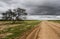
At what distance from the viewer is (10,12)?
308 ft

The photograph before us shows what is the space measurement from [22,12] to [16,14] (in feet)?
18.0

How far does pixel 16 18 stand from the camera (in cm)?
8800

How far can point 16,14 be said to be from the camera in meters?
89.1

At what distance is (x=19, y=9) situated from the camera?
305 ft

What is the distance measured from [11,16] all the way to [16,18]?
6.59 meters

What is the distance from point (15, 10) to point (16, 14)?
3.65m

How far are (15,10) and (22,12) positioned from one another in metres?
4.64

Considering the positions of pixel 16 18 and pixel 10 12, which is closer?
pixel 16 18

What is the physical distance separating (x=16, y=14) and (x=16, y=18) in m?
2.61

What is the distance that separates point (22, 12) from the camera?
93188 millimetres

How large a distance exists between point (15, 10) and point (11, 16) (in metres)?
4.86

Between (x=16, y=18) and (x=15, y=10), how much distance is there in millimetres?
6139
